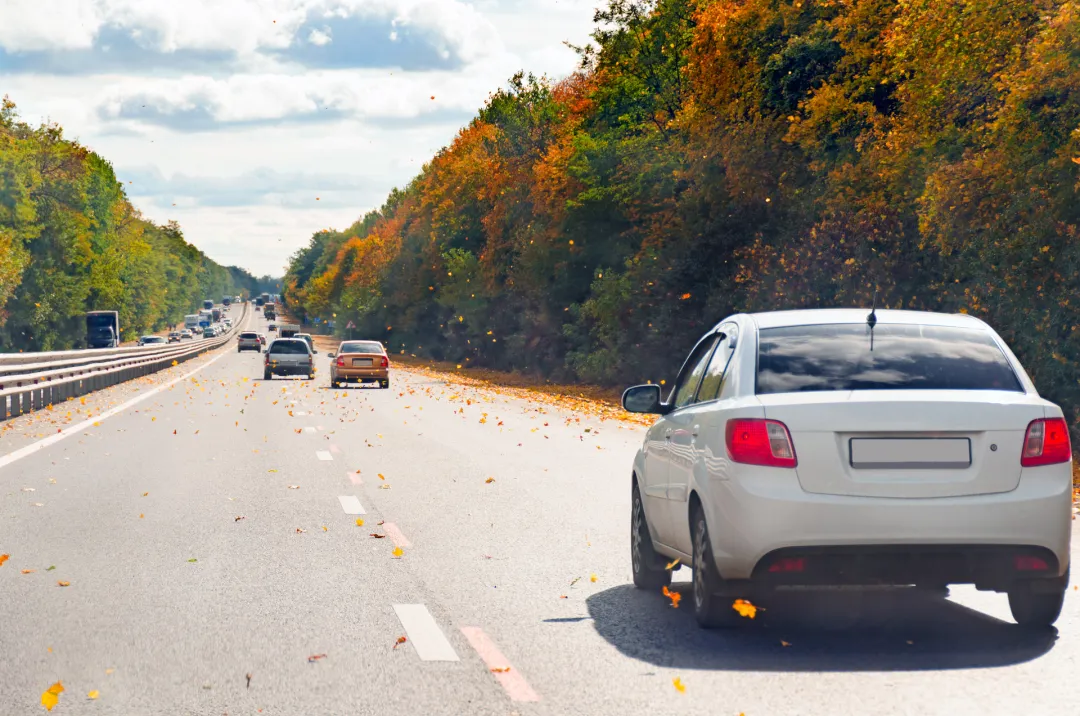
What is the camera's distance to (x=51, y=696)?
565cm

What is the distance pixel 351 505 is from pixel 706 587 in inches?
245

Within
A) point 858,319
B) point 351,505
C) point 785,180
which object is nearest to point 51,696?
point 858,319

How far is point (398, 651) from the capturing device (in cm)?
662

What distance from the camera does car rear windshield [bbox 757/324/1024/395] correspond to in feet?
22.4

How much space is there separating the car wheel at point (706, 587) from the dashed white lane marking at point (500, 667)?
103 cm

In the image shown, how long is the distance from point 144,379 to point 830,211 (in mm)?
26947

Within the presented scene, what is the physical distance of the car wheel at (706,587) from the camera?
6.82 metres

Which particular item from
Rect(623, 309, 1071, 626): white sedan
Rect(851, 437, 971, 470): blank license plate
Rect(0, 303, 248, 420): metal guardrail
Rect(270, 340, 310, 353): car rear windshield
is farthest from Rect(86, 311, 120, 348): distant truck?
Rect(851, 437, 971, 470): blank license plate

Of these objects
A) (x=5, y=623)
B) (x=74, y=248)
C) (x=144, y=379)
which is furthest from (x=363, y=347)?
(x=74, y=248)

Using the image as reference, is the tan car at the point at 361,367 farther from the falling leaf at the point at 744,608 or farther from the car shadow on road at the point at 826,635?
the falling leaf at the point at 744,608

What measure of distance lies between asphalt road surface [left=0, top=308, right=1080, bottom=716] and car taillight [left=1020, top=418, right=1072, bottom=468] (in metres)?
0.87

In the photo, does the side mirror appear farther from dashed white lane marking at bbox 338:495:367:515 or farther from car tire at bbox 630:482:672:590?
dashed white lane marking at bbox 338:495:367:515

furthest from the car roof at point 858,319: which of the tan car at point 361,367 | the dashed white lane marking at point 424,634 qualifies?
the tan car at point 361,367

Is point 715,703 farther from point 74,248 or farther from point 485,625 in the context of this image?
point 74,248
